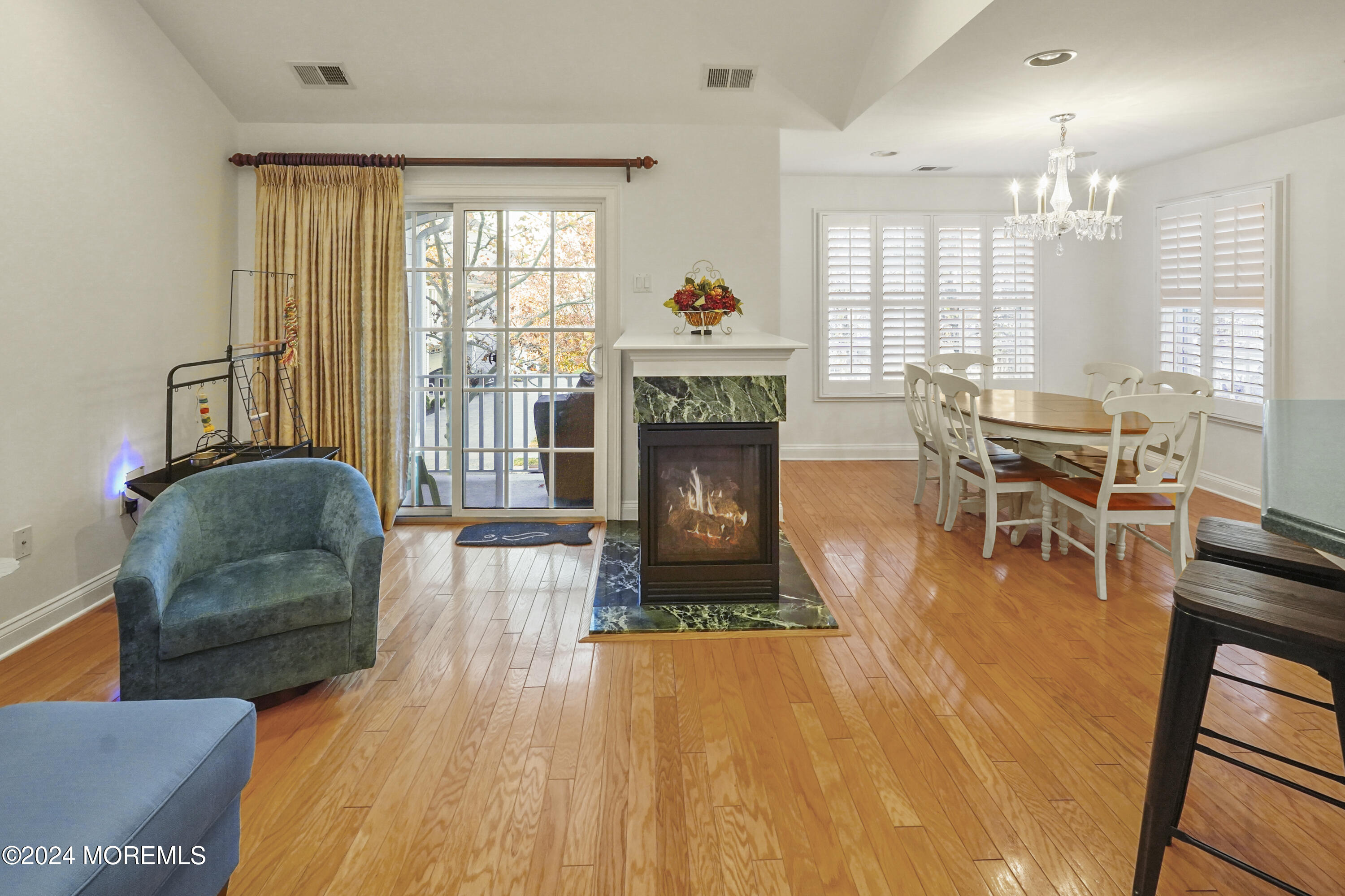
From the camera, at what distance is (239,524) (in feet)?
9.78

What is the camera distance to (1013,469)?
4.49m

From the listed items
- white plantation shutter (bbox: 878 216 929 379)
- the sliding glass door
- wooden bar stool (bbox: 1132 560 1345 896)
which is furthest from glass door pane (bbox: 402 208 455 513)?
wooden bar stool (bbox: 1132 560 1345 896)

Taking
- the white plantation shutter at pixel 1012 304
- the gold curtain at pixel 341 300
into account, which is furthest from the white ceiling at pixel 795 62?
the white plantation shutter at pixel 1012 304

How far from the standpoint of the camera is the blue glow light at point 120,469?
151 inches

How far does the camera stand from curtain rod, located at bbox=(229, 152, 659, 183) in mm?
4859

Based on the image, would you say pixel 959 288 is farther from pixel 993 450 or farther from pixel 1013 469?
pixel 1013 469

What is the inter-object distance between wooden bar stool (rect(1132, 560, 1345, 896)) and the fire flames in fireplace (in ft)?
6.56

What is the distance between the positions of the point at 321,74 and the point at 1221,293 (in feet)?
19.2

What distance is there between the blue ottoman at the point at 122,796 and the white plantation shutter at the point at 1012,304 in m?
6.79

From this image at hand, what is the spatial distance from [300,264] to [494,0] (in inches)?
75.5

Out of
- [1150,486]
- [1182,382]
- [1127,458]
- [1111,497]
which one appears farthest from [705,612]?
[1182,382]

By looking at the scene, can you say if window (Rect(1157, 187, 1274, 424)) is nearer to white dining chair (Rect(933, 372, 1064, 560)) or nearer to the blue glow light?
white dining chair (Rect(933, 372, 1064, 560))

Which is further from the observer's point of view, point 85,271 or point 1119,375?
point 1119,375

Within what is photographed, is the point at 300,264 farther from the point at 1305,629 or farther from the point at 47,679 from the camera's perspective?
the point at 1305,629
